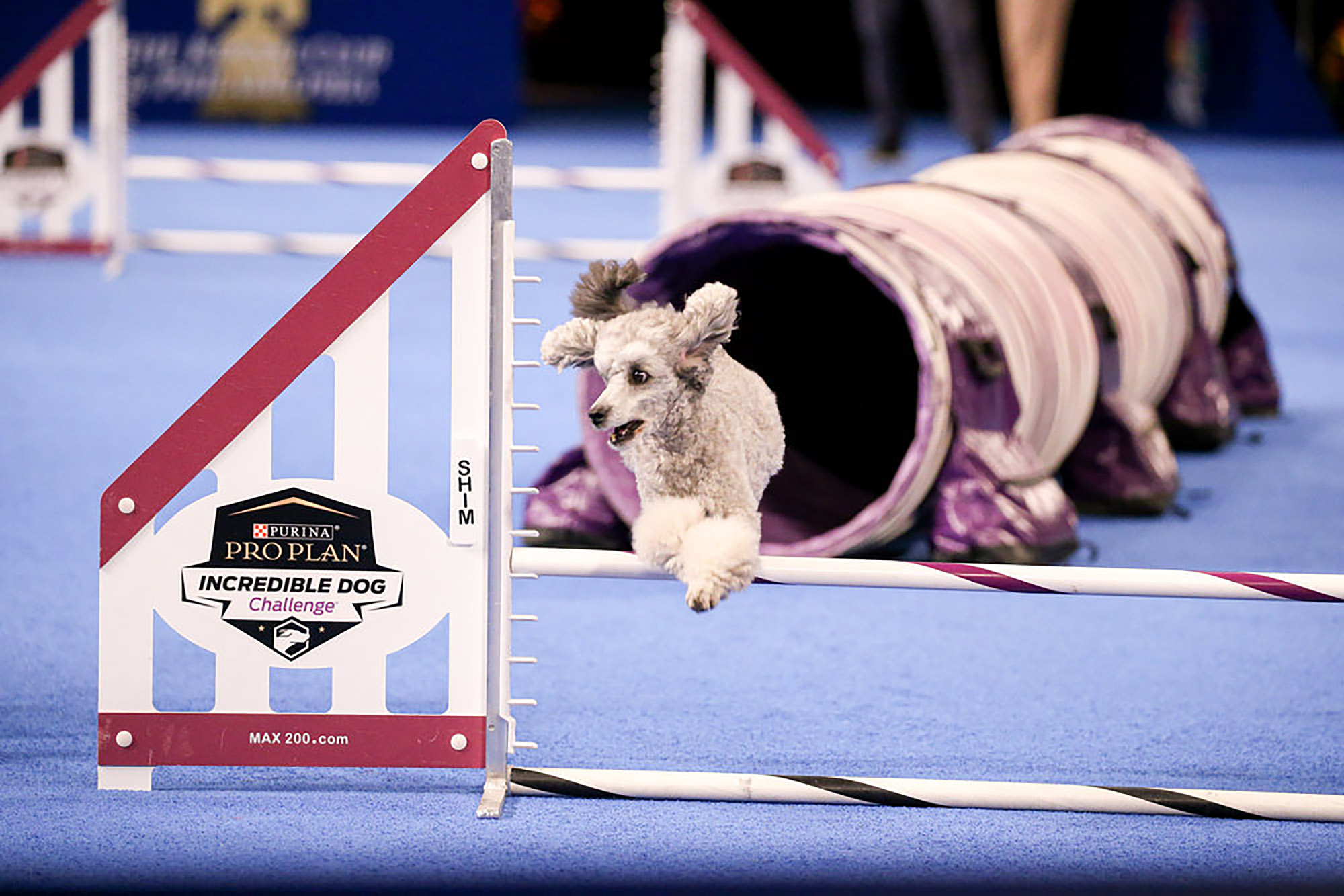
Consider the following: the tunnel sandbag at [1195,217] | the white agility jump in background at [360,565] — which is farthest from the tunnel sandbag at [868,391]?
the tunnel sandbag at [1195,217]

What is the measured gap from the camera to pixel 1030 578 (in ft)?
6.07

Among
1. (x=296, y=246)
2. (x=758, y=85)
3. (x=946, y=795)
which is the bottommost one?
(x=946, y=795)

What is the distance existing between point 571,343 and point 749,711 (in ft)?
2.70

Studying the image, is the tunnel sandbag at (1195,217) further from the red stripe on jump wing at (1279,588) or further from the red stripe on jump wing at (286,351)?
the red stripe on jump wing at (286,351)

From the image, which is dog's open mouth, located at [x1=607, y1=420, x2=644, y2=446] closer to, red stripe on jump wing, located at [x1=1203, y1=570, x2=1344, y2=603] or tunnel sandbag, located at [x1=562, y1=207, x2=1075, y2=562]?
red stripe on jump wing, located at [x1=1203, y1=570, x2=1344, y2=603]

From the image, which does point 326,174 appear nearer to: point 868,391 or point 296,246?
point 296,246

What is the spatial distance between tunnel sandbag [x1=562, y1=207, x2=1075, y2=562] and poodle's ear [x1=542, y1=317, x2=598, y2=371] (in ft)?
2.47

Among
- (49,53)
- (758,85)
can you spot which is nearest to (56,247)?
(49,53)

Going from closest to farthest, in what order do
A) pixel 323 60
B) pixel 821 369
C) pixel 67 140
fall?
pixel 821 369
pixel 67 140
pixel 323 60

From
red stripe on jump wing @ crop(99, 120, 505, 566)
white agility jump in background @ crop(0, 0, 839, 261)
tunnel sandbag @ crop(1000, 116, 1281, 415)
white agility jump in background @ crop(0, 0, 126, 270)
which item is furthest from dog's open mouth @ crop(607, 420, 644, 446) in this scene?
white agility jump in background @ crop(0, 0, 126, 270)

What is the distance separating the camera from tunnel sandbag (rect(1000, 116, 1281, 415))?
4172mm

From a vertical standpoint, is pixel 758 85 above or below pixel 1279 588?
above

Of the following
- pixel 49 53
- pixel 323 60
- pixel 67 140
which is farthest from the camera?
pixel 323 60

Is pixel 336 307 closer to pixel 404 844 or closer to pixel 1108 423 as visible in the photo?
pixel 404 844
